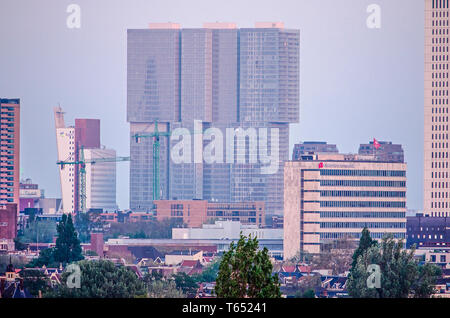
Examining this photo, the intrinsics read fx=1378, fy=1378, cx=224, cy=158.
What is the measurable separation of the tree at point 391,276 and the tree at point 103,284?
7273mm

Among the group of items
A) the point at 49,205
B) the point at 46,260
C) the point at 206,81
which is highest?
the point at 206,81

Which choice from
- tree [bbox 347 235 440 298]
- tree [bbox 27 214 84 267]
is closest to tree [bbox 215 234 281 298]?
tree [bbox 347 235 440 298]

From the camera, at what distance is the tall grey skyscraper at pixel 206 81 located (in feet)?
525

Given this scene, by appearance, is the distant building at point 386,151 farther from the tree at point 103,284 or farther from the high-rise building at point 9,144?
the tree at point 103,284

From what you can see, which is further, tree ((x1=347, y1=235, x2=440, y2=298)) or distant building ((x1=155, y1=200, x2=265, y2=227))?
distant building ((x1=155, y1=200, x2=265, y2=227))

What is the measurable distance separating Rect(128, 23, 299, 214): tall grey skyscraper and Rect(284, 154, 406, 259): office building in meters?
65.2

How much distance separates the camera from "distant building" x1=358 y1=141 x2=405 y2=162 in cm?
10656

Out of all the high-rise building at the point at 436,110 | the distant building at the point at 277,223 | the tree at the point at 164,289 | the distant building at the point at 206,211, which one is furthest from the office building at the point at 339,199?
the tree at the point at 164,289

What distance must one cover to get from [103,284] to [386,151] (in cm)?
7243

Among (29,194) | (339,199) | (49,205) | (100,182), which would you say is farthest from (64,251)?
(100,182)

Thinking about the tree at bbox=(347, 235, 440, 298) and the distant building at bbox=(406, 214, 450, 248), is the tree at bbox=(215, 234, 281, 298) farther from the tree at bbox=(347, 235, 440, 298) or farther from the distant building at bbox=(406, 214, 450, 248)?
the distant building at bbox=(406, 214, 450, 248)

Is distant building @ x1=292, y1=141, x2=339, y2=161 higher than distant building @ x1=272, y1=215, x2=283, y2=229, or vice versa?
distant building @ x1=292, y1=141, x2=339, y2=161

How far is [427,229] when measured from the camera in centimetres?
9844

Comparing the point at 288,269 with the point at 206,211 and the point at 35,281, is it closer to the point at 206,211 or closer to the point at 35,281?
the point at 35,281
